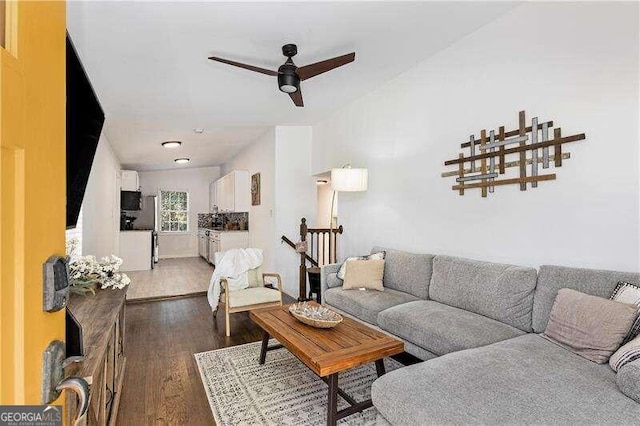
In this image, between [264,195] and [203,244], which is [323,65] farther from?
[203,244]

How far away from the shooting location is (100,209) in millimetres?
4973

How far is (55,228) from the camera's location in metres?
0.62

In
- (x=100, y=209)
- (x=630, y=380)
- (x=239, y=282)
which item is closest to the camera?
(x=630, y=380)

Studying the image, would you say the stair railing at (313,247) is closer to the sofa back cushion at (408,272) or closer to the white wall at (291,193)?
the white wall at (291,193)

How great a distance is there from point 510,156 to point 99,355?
290 cm

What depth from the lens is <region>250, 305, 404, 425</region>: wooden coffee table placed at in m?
1.93

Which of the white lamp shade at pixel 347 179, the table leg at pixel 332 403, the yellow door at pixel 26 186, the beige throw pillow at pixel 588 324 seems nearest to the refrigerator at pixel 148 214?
the white lamp shade at pixel 347 179

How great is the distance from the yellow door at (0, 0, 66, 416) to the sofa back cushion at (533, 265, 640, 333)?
2468mm

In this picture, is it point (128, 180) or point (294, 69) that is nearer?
point (294, 69)

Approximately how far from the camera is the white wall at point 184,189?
9.73m

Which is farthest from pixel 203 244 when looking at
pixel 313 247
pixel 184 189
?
pixel 313 247

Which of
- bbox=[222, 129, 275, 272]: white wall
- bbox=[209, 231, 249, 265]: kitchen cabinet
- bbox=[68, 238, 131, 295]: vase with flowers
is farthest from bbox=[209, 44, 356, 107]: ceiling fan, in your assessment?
bbox=[209, 231, 249, 265]: kitchen cabinet

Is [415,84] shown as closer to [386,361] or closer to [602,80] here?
[602,80]

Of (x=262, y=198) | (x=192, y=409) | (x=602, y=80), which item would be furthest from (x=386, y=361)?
(x=262, y=198)
